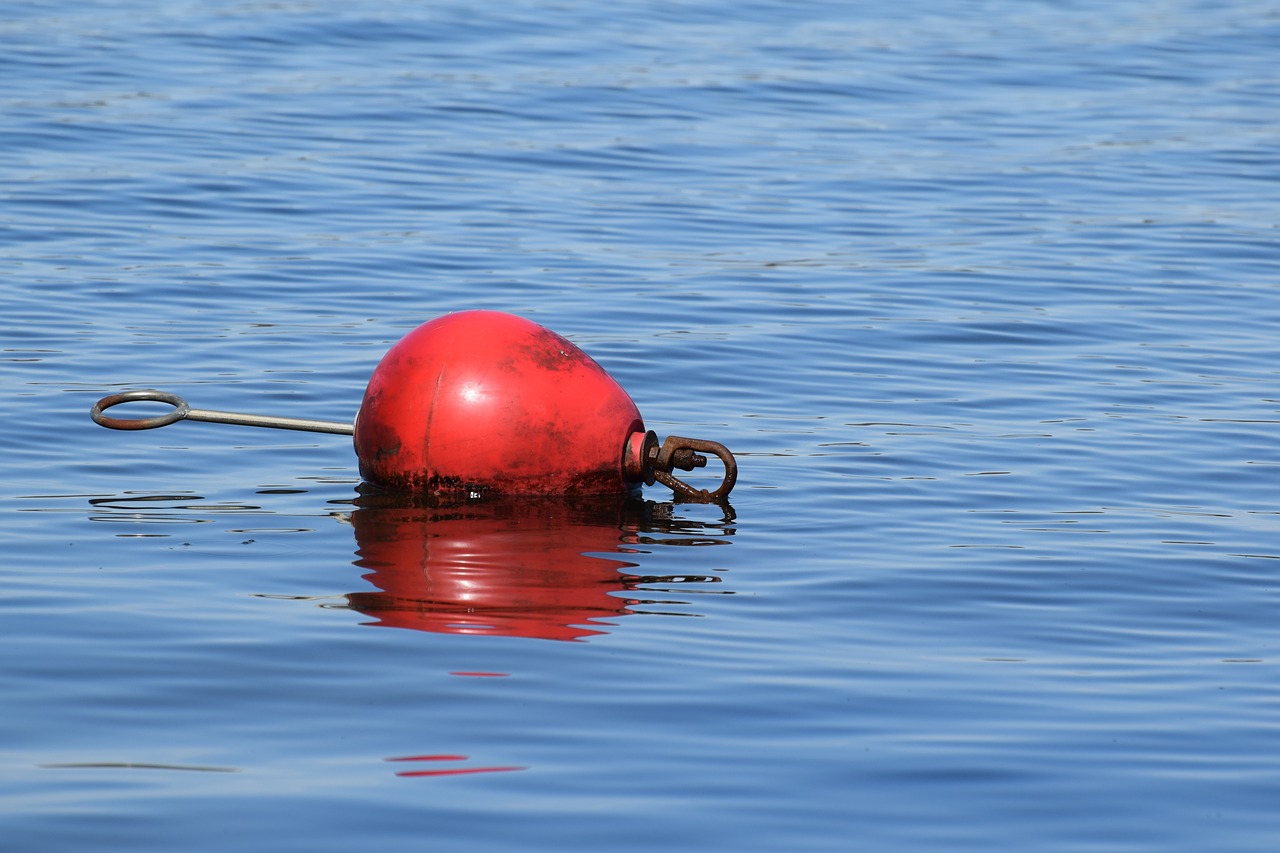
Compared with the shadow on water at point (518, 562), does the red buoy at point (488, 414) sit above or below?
above

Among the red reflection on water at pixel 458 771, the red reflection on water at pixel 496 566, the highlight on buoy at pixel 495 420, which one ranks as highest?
the highlight on buoy at pixel 495 420

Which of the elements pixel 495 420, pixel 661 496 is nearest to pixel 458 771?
pixel 495 420

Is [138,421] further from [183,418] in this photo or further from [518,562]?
[518,562]

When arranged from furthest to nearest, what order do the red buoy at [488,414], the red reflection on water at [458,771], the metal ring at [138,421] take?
the metal ring at [138,421]
the red buoy at [488,414]
the red reflection on water at [458,771]

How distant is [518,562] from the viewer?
6.27 m

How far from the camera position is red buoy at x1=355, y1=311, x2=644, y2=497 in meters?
6.83

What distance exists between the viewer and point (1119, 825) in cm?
423

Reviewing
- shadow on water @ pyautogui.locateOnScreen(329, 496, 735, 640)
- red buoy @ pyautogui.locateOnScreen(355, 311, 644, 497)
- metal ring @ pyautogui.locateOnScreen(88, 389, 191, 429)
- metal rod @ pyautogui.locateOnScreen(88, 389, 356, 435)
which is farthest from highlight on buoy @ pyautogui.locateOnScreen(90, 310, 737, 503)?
metal ring @ pyautogui.locateOnScreen(88, 389, 191, 429)

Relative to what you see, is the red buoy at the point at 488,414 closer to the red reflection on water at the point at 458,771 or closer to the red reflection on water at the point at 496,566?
the red reflection on water at the point at 496,566

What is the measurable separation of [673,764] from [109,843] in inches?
50.8

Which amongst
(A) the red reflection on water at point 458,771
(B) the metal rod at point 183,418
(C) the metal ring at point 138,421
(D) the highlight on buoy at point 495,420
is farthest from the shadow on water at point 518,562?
(A) the red reflection on water at point 458,771

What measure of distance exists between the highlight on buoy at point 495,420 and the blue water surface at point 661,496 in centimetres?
16

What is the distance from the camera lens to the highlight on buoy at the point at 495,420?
6836 millimetres

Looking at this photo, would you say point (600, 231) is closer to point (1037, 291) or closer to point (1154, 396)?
point (1037, 291)
